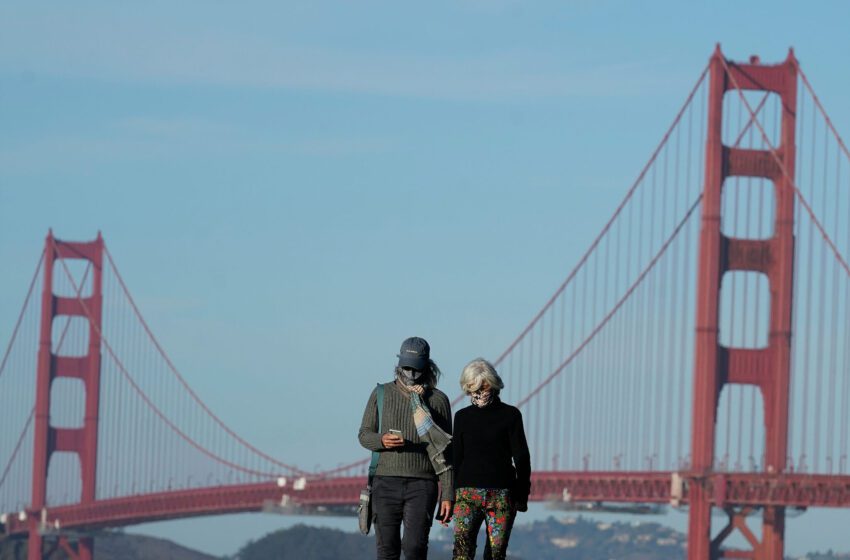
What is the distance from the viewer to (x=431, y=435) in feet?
37.3

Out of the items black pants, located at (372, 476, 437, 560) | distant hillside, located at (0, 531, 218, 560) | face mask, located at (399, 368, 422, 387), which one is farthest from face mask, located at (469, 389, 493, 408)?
distant hillside, located at (0, 531, 218, 560)

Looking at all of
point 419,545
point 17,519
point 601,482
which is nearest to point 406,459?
point 419,545

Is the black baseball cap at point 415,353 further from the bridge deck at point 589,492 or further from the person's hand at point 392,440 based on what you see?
the bridge deck at point 589,492

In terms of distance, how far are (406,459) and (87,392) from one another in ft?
242

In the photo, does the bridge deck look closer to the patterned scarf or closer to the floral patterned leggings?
the patterned scarf

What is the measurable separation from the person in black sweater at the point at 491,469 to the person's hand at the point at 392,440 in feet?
0.96

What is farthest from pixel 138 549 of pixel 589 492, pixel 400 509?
pixel 400 509

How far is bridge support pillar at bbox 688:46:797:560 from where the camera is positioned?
55.2 metres

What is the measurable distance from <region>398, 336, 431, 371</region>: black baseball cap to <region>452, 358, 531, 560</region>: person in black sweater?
34 cm

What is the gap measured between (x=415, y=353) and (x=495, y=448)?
0.59 metres

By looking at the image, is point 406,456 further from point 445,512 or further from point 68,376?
point 68,376

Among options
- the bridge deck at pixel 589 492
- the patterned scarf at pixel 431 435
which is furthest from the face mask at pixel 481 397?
the bridge deck at pixel 589 492

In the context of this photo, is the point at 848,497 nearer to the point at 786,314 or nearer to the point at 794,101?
the point at 786,314

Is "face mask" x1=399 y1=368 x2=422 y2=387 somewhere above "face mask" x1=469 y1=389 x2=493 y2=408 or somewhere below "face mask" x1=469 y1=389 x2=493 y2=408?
above
